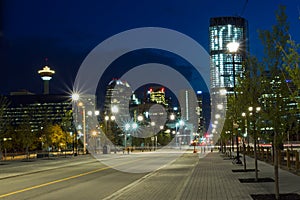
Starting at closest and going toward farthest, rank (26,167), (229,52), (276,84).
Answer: (276,84) → (229,52) → (26,167)

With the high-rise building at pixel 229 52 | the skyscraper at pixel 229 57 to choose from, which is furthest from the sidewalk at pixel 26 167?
the high-rise building at pixel 229 52

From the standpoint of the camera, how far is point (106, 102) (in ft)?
648

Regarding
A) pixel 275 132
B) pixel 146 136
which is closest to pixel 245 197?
pixel 275 132

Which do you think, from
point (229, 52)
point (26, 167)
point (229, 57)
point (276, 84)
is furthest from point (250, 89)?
point (229, 57)

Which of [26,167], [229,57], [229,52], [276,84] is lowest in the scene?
[26,167]

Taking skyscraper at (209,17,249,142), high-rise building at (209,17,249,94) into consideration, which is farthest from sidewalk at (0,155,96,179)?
high-rise building at (209,17,249,94)

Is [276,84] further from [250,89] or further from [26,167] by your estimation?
[26,167]

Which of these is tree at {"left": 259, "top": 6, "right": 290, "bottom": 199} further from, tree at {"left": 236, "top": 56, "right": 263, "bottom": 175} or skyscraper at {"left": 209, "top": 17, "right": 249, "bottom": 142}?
skyscraper at {"left": 209, "top": 17, "right": 249, "bottom": 142}

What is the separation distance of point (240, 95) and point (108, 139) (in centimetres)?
6881

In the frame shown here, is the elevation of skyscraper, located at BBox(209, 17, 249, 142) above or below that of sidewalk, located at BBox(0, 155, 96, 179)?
above

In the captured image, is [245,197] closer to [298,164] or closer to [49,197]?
[49,197]

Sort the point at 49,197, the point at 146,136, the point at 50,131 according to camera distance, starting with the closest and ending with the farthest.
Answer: the point at 49,197, the point at 50,131, the point at 146,136

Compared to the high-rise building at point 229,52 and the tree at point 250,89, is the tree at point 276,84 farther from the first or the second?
the high-rise building at point 229,52

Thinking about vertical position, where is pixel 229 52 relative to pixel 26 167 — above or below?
above
